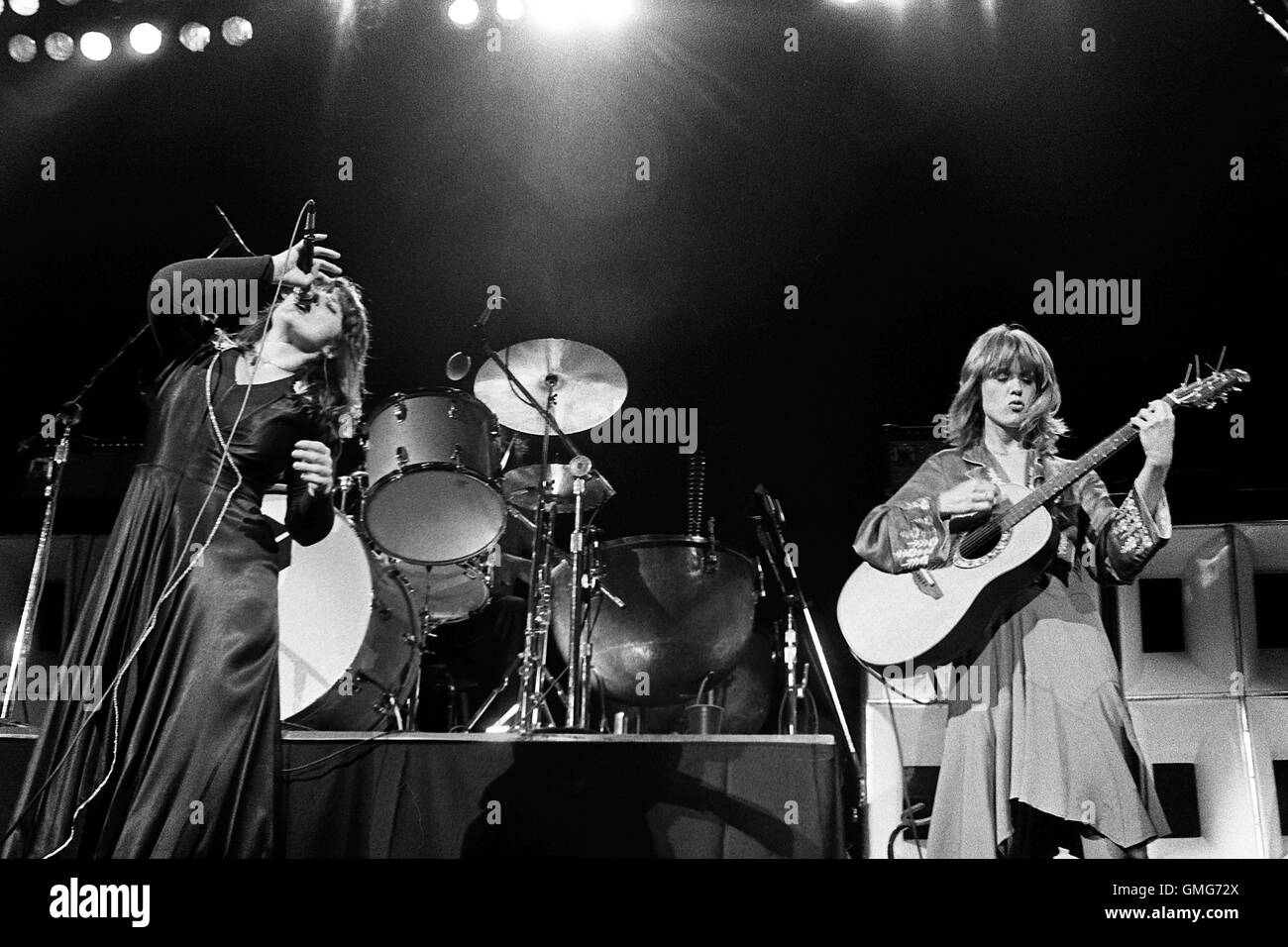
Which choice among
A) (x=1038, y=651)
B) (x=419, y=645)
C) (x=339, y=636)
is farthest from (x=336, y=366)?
(x=1038, y=651)

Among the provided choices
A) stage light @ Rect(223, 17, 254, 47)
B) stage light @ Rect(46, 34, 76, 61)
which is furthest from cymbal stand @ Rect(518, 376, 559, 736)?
stage light @ Rect(46, 34, 76, 61)

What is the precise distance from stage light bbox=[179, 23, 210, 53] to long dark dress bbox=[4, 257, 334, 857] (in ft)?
5.09

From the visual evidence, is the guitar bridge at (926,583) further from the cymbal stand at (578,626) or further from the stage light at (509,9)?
the stage light at (509,9)

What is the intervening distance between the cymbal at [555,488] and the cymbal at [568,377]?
0.17 m

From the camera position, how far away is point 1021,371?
10.9 ft

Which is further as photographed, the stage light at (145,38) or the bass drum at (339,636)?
the stage light at (145,38)

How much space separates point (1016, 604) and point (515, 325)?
206cm

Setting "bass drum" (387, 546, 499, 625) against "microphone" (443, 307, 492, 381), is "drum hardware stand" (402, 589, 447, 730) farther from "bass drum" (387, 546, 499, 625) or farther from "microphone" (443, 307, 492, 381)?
"microphone" (443, 307, 492, 381)

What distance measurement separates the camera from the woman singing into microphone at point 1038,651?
9.58 ft

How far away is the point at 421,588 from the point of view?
435 centimetres

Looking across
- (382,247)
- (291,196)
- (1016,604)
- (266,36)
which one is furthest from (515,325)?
(1016,604)

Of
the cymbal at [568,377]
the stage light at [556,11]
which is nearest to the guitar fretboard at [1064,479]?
the cymbal at [568,377]

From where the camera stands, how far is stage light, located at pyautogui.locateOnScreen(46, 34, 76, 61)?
3.92 metres
